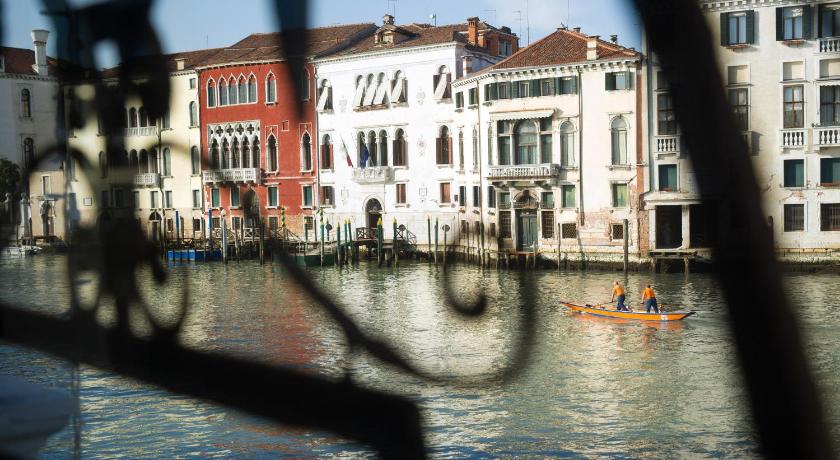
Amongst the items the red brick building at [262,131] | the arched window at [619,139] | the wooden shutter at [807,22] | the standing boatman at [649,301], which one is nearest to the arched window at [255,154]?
the red brick building at [262,131]

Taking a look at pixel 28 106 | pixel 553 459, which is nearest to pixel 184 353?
pixel 28 106

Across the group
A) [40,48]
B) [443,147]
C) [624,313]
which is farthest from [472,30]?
[624,313]

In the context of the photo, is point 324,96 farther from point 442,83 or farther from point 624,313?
point 624,313

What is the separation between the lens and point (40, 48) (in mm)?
632

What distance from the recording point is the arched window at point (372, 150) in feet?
1.88

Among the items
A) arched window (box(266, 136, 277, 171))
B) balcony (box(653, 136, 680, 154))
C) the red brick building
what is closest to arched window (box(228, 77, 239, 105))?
the red brick building

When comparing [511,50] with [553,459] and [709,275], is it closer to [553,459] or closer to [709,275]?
[709,275]

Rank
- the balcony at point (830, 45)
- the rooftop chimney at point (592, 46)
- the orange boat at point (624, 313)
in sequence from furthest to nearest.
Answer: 1. the orange boat at point (624, 313)
2. the rooftop chimney at point (592, 46)
3. the balcony at point (830, 45)

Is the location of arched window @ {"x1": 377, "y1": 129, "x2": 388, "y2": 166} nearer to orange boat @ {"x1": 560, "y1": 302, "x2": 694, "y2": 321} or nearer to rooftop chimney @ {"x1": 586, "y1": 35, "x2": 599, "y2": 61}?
rooftop chimney @ {"x1": 586, "y1": 35, "x2": 599, "y2": 61}

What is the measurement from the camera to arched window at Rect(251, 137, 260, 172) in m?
0.55

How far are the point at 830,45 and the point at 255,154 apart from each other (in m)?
0.35

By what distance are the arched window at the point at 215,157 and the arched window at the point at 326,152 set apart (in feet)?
0.20

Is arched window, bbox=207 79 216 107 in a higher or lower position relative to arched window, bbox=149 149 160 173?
higher

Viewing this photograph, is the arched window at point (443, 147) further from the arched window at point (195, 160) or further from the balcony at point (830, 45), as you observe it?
the balcony at point (830, 45)
